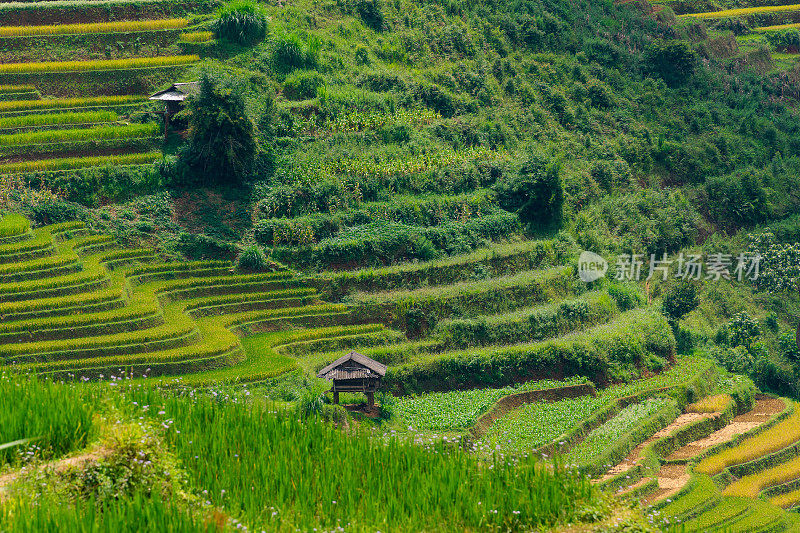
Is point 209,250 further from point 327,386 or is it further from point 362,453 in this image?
point 362,453

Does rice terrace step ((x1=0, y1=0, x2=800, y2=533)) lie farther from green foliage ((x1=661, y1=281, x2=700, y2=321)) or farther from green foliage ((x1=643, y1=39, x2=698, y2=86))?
green foliage ((x1=643, y1=39, x2=698, y2=86))

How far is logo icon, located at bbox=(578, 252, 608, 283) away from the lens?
131ft

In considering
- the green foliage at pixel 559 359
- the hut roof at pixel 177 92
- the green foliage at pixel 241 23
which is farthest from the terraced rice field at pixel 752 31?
the hut roof at pixel 177 92

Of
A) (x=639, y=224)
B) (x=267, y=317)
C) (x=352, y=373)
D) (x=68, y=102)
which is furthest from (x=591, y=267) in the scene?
(x=68, y=102)

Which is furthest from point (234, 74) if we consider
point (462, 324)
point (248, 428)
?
point (248, 428)

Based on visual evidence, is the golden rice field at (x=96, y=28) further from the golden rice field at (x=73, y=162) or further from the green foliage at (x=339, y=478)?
the green foliage at (x=339, y=478)

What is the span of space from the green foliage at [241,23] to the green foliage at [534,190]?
1338 cm

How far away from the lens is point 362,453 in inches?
683

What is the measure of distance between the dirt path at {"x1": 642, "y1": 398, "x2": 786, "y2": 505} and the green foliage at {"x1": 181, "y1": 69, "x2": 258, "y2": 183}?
19559 millimetres

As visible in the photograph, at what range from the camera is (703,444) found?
33.2 meters

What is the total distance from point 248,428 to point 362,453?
226cm

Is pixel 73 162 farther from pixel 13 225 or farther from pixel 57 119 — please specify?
pixel 13 225

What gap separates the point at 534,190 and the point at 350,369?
1582 centimetres

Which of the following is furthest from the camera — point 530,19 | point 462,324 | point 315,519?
point 530,19
